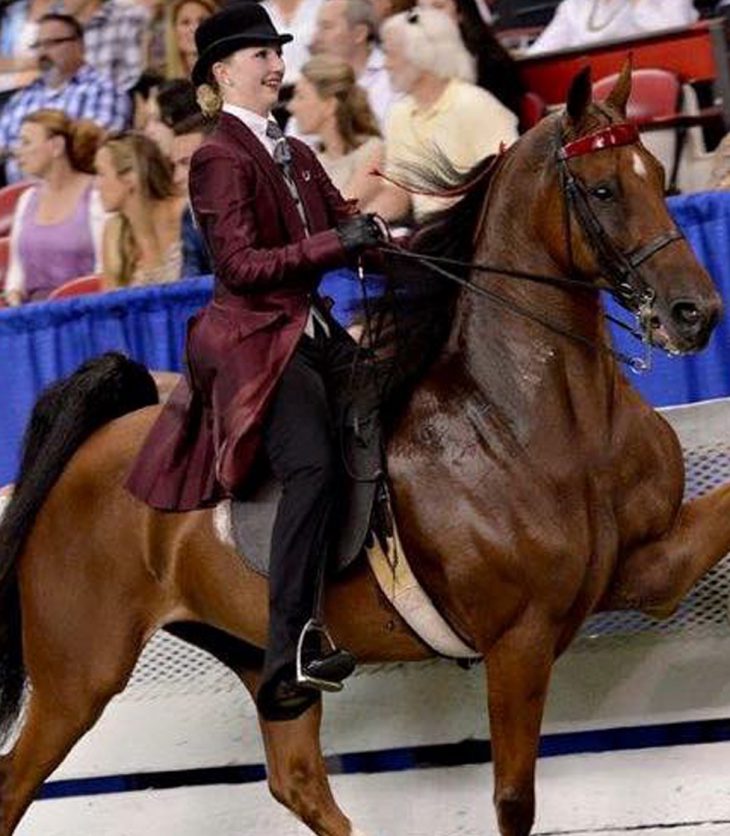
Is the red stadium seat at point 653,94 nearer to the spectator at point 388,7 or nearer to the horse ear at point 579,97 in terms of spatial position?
the spectator at point 388,7

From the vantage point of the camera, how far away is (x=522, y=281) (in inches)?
200

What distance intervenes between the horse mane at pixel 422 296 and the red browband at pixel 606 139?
0.35m

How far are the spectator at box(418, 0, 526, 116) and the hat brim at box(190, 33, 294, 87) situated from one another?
260cm

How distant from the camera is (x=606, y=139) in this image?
15.8ft

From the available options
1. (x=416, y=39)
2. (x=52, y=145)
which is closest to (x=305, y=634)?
(x=416, y=39)

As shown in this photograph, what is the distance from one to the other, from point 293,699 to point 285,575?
1.18 ft

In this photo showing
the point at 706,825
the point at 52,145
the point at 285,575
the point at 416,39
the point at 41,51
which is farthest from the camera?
the point at 41,51

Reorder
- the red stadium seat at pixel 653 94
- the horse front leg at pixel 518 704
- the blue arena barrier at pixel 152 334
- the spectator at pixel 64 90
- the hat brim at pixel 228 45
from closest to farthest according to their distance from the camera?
the horse front leg at pixel 518 704 < the hat brim at pixel 228 45 < the blue arena barrier at pixel 152 334 < the red stadium seat at pixel 653 94 < the spectator at pixel 64 90

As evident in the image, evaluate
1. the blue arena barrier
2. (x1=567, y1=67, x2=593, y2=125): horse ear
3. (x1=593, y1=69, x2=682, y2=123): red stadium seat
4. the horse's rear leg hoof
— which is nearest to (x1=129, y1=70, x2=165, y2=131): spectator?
the blue arena barrier

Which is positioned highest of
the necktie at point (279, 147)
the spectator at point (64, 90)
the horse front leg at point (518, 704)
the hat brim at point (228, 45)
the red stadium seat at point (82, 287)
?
the hat brim at point (228, 45)

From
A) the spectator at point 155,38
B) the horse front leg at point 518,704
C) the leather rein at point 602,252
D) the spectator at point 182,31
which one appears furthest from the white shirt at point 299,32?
the horse front leg at point 518,704

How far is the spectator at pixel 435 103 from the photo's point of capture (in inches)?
282

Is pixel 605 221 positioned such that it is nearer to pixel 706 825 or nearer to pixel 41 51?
pixel 706 825

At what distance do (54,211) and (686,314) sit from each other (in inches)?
174
